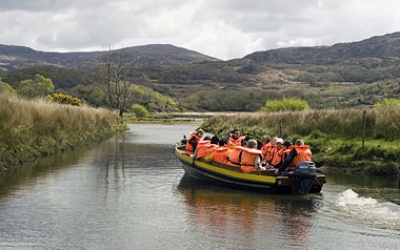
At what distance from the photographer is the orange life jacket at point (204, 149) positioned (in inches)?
792

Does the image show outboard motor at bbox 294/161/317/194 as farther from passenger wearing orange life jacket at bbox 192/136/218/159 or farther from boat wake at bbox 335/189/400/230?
passenger wearing orange life jacket at bbox 192/136/218/159

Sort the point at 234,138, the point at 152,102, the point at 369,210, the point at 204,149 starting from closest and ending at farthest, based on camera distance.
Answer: the point at 369,210, the point at 204,149, the point at 234,138, the point at 152,102

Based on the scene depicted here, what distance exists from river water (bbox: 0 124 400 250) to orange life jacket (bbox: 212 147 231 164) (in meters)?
1.02

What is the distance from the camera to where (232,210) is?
1495cm

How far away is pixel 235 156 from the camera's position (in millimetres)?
18500

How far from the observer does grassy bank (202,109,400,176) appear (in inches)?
873

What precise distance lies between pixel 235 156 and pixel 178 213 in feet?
15.2

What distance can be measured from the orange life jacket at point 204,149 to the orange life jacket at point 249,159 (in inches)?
88.7

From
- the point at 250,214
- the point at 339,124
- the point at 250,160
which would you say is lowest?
the point at 250,214

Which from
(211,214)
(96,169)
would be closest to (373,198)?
(211,214)

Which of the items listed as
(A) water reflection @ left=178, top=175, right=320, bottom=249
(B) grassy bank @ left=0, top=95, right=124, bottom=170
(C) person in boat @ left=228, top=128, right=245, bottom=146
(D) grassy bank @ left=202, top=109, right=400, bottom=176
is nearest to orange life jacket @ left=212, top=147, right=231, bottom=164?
(A) water reflection @ left=178, top=175, right=320, bottom=249

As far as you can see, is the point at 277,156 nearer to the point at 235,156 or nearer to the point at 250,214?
the point at 235,156

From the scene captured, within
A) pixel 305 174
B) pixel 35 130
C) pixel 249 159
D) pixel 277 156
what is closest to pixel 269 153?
pixel 277 156

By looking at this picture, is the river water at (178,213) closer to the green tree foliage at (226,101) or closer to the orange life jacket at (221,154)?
the orange life jacket at (221,154)
